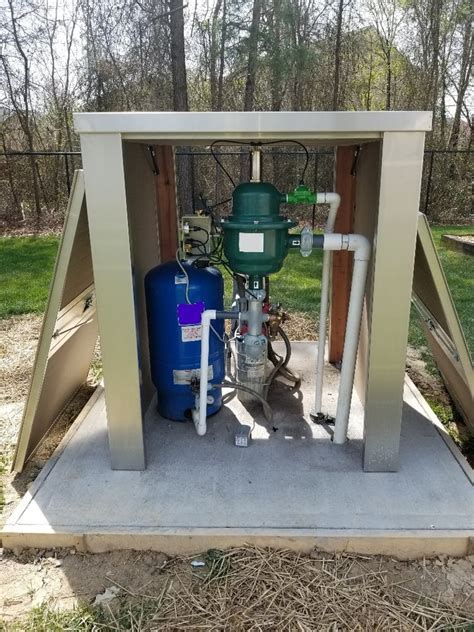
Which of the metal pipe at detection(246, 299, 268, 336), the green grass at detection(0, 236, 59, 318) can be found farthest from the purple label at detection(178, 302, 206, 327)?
the green grass at detection(0, 236, 59, 318)

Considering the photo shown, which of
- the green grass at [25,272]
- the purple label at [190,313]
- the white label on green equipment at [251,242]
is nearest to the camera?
the white label on green equipment at [251,242]

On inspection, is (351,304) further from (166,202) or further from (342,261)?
(166,202)

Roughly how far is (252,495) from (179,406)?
667 millimetres

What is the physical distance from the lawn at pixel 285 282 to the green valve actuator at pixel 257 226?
6.44 feet

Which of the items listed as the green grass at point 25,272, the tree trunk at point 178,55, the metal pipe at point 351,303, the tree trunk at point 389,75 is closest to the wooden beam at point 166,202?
the metal pipe at point 351,303

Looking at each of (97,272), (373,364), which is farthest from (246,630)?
(97,272)

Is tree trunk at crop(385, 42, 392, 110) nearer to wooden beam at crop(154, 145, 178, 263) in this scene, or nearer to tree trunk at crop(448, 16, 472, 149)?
tree trunk at crop(448, 16, 472, 149)

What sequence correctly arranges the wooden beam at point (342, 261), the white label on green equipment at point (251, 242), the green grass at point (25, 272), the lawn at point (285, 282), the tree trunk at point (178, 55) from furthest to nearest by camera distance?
the tree trunk at point (178, 55)
the green grass at point (25, 272)
the lawn at point (285, 282)
the wooden beam at point (342, 261)
the white label on green equipment at point (251, 242)

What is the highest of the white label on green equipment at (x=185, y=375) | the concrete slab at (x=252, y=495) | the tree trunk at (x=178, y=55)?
the tree trunk at (x=178, y=55)

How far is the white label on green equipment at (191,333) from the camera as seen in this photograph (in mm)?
2180

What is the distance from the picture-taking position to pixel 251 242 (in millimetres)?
1897

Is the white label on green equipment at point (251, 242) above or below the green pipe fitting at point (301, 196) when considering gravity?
below

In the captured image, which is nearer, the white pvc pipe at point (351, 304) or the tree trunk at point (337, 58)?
the white pvc pipe at point (351, 304)

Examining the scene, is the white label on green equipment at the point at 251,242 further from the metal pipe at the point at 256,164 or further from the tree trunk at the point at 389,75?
the tree trunk at the point at 389,75
